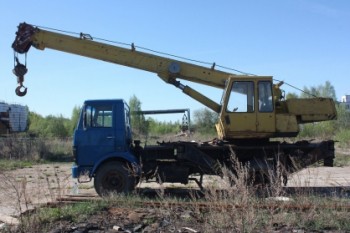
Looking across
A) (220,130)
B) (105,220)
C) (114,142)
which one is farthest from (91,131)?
(105,220)

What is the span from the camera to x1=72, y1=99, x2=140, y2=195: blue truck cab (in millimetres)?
13406

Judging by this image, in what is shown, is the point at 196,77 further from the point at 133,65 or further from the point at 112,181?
the point at 112,181

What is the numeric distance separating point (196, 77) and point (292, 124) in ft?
11.1

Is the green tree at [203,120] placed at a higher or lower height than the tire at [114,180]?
higher

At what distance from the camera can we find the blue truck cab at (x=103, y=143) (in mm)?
13406

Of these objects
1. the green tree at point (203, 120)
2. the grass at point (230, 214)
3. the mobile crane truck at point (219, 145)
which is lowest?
the grass at point (230, 214)

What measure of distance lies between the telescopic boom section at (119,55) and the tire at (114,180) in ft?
11.4

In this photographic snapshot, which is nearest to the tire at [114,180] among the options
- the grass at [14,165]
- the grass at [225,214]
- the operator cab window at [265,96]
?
the grass at [225,214]

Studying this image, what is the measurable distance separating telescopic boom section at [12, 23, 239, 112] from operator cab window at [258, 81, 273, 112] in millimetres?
1767

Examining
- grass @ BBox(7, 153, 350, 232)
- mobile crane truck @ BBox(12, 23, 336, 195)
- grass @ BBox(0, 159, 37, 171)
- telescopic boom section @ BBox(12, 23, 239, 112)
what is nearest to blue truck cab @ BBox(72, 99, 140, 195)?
mobile crane truck @ BBox(12, 23, 336, 195)

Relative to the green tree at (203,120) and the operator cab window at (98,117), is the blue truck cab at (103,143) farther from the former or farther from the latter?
the green tree at (203,120)

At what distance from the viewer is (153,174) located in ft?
46.1

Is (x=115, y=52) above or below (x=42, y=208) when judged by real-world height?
above

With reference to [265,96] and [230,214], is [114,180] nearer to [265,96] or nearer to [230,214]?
[265,96]
